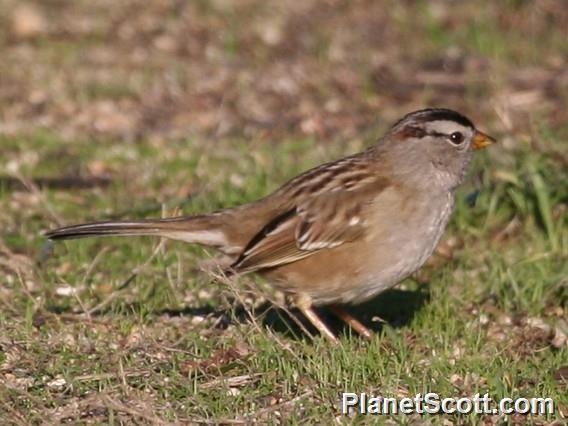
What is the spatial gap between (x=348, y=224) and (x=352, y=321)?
468 mm

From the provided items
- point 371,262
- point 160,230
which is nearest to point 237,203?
point 160,230

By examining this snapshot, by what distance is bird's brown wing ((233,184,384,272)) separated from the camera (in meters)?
5.30

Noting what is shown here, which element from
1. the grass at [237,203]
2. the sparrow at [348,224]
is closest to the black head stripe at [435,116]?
the sparrow at [348,224]

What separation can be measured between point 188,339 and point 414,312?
3.38 ft

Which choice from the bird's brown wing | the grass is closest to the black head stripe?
the bird's brown wing

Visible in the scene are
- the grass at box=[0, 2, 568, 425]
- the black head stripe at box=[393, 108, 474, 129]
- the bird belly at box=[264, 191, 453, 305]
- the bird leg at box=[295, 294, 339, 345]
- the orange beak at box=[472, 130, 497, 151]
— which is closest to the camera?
the grass at box=[0, 2, 568, 425]

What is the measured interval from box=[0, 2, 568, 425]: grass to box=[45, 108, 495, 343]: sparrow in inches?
7.1

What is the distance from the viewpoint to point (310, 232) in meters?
5.34

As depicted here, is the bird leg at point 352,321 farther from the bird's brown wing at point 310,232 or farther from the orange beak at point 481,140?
the orange beak at point 481,140

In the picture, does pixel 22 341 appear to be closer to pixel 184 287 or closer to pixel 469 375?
pixel 184 287

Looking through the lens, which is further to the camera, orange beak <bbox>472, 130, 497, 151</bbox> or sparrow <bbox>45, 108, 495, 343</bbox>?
orange beak <bbox>472, 130, 497, 151</bbox>

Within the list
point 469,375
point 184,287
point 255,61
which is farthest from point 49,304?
point 255,61

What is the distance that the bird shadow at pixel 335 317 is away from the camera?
5.59 metres

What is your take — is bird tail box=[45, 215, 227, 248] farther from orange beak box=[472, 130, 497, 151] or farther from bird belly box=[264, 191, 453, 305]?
orange beak box=[472, 130, 497, 151]
